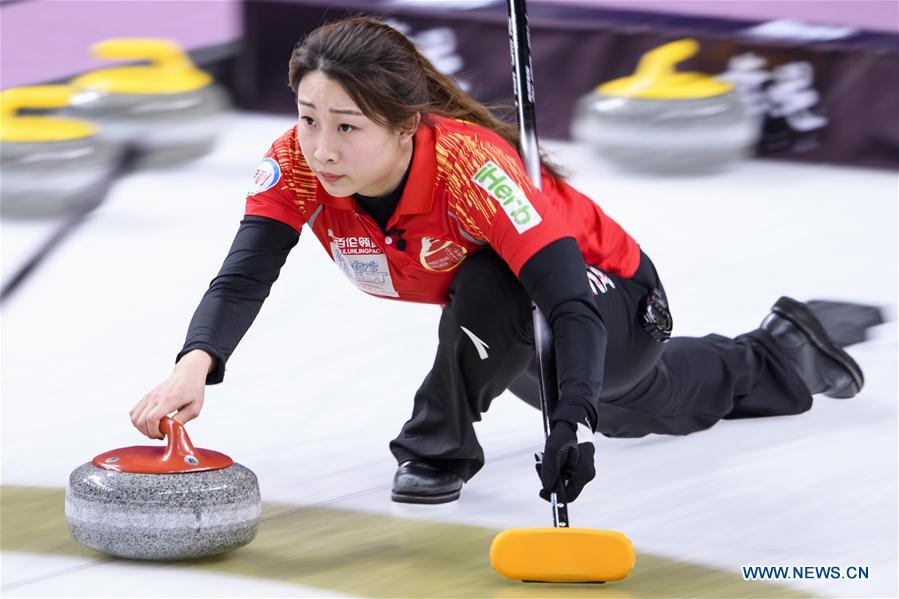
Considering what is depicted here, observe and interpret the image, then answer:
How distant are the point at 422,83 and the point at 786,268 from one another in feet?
6.11

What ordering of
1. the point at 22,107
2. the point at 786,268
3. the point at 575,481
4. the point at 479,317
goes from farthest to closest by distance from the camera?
1. the point at 22,107
2. the point at 786,268
3. the point at 479,317
4. the point at 575,481

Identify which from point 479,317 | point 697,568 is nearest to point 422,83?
point 479,317


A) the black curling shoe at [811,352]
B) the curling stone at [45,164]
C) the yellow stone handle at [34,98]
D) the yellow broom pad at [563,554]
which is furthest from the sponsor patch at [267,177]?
the yellow stone handle at [34,98]

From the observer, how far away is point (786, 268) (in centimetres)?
367

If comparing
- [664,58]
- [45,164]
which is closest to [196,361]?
[45,164]

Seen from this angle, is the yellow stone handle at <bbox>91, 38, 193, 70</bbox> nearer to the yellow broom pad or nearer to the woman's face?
the woman's face

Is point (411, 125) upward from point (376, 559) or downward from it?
upward

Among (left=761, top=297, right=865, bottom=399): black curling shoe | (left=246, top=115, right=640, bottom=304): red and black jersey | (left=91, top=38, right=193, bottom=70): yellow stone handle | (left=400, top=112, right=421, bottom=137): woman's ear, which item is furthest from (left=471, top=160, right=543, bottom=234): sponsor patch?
(left=91, top=38, right=193, bottom=70): yellow stone handle

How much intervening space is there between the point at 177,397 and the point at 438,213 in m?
0.45

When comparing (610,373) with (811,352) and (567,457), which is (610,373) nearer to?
(567,457)

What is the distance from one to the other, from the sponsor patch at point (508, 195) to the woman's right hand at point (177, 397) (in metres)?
0.45

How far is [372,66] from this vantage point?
193cm

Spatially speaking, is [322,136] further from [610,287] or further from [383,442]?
[383,442]

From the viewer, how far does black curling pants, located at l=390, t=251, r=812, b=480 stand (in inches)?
84.7
